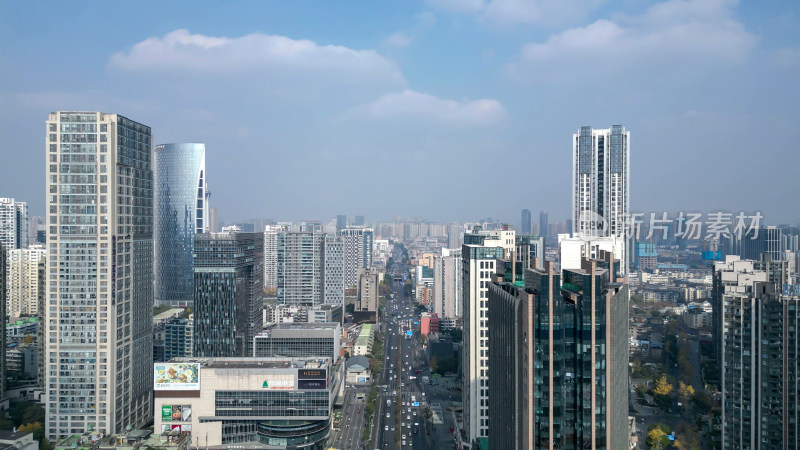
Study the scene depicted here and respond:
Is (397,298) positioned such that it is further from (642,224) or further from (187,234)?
(642,224)

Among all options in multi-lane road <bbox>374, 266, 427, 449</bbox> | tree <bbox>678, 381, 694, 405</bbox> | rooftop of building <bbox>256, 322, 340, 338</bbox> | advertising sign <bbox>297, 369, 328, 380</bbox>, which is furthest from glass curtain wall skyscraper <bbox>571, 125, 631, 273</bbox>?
advertising sign <bbox>297, 369, 328, 380</bbox>

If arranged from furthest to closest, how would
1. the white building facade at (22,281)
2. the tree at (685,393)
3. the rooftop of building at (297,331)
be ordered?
the white building facade at (22,281) < the rooftop of building at (297,331) < the tree at (685,393)

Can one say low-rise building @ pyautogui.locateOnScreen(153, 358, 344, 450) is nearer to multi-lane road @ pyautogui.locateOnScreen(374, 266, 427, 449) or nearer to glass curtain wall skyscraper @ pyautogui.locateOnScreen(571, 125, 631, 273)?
multi-lane road @ pyautogui.locateOnScreen(374, 266, 427, 449)

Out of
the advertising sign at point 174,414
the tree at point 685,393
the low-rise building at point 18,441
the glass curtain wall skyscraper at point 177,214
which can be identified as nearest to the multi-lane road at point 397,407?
the advertising sign at point 174,414

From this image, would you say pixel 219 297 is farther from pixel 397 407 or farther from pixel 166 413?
pixel 397 407

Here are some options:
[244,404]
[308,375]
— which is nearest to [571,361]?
[308,375]

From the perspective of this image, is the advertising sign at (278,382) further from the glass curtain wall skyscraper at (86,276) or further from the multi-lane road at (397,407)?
the glass curtain wall skyscraper at (86,276)

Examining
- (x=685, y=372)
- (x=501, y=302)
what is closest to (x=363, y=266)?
(x=685, y=372)
